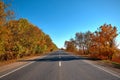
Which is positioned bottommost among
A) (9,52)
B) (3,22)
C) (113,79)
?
(113,79)

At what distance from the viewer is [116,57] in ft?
116

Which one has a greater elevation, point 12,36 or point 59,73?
point 12,36

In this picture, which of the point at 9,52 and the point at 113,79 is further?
the point at 9,52

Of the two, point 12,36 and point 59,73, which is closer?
point 59,73

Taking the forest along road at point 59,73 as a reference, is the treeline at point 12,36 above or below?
above

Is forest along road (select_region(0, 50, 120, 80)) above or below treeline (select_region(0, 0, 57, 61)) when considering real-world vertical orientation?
below

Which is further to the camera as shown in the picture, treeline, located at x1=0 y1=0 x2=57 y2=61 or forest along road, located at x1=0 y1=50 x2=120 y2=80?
treeline, located at x1=0 y1=0 x2=57 y2=61

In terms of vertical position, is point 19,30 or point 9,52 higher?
point 19,30

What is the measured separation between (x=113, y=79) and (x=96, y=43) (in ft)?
88.0

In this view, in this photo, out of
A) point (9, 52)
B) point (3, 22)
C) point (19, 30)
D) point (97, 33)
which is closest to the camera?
point (3, 22)

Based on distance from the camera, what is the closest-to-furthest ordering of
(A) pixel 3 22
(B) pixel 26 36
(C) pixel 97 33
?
1. (A) pixel 3 22
2. (C) pixel 97 33
3. (B) pixel 26 36

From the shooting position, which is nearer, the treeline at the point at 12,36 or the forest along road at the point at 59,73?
the forest along road at the point at 59,73

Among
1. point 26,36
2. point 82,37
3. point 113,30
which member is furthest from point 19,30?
point 82,37

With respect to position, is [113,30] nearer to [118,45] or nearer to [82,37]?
[118,45]
